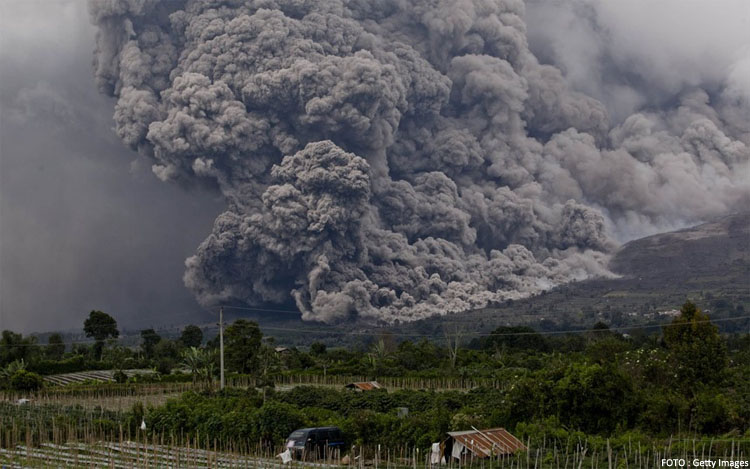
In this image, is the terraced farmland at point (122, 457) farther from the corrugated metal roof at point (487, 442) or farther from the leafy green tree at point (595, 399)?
the leafy green tree at point (595, 399)

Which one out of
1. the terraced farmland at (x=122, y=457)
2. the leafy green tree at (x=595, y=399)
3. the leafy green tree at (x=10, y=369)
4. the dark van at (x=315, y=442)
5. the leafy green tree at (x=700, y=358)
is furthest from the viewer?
the leafy green tree at (x=10, y=369)

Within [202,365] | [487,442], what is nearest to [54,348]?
[202,365]

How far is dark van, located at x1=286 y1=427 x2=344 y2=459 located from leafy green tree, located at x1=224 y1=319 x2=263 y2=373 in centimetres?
2804

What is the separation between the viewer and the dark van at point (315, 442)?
24.3 meters

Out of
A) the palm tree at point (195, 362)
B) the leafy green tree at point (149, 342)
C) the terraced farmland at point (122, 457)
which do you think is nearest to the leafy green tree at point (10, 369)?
the palm tree at point (195, 362)

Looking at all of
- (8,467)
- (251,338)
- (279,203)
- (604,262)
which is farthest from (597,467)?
(604,262)

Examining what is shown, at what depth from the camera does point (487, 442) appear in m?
22.9

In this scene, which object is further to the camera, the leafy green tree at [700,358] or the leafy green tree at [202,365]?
the leafy green tree at [202,365]

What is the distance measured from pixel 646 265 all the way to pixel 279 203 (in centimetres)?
5947

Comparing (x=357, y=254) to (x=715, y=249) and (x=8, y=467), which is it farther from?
(x=8, y=467)

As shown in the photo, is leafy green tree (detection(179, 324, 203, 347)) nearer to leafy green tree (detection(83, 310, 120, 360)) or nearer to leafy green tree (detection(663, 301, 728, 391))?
leafy green tree (detection(83, 310, 120, 360))

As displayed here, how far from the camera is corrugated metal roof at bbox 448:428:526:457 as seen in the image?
22547 mm

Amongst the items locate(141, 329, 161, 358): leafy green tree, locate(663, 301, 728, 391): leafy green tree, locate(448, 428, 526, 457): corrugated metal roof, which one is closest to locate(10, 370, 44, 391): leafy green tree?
locate(141, 329, 161, 358): leafy green tree

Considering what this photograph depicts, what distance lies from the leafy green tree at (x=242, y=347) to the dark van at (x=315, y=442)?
28.0 metres
